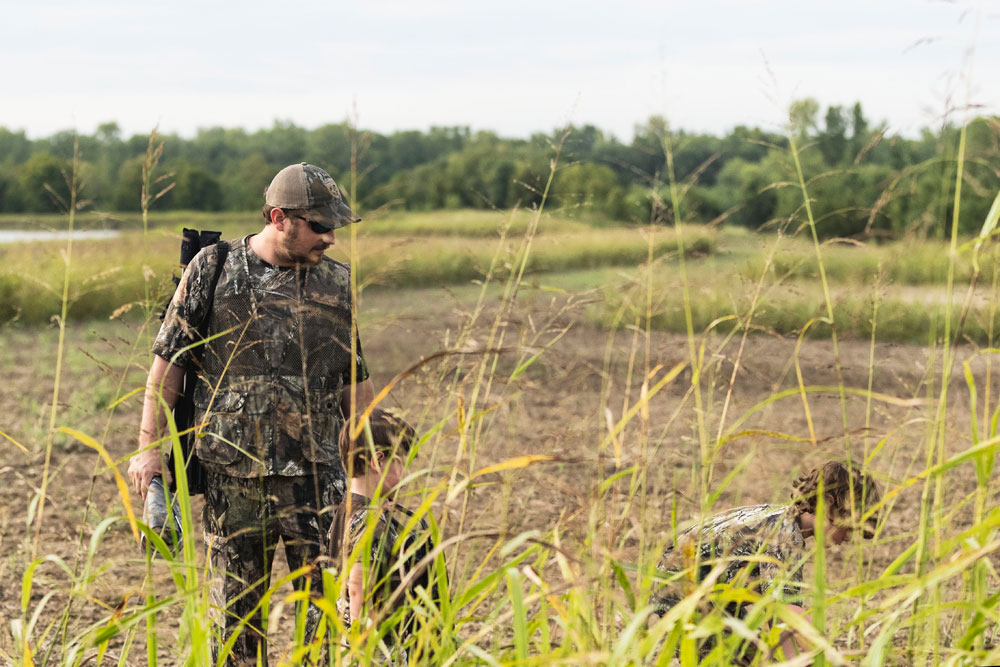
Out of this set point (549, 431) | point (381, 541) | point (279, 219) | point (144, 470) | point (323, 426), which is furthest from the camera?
point (323, 426)

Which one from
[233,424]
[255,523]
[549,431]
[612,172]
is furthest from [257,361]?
[612,172]

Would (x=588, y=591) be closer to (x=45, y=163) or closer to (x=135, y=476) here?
(x=135, y=476)

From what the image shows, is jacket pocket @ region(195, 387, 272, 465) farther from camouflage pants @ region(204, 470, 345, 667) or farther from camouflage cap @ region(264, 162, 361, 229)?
camouflage cap @ region(264, 162, 361, 229)

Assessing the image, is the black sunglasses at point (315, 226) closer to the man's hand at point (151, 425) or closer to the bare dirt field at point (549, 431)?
the bare dirt field at point (549, 431)

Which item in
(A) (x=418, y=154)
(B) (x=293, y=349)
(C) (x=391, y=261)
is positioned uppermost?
(A) (x=418, y=154)

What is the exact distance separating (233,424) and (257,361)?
20 centimetres

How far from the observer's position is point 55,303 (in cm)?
1430

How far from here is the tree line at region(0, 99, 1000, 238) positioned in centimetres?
269

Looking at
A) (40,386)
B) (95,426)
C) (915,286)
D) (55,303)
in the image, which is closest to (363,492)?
(95,426)

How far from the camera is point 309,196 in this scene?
2.77 m

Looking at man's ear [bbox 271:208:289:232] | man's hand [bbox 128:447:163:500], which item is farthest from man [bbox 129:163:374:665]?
man's hand [bbox 128:447:163:500]

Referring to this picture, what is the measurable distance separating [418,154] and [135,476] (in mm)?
67845

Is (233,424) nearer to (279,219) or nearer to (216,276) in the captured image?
(216,276)

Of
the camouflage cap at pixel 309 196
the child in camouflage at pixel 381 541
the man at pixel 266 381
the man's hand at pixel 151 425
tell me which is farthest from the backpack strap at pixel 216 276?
the child in camouflage at pixel 381 541
